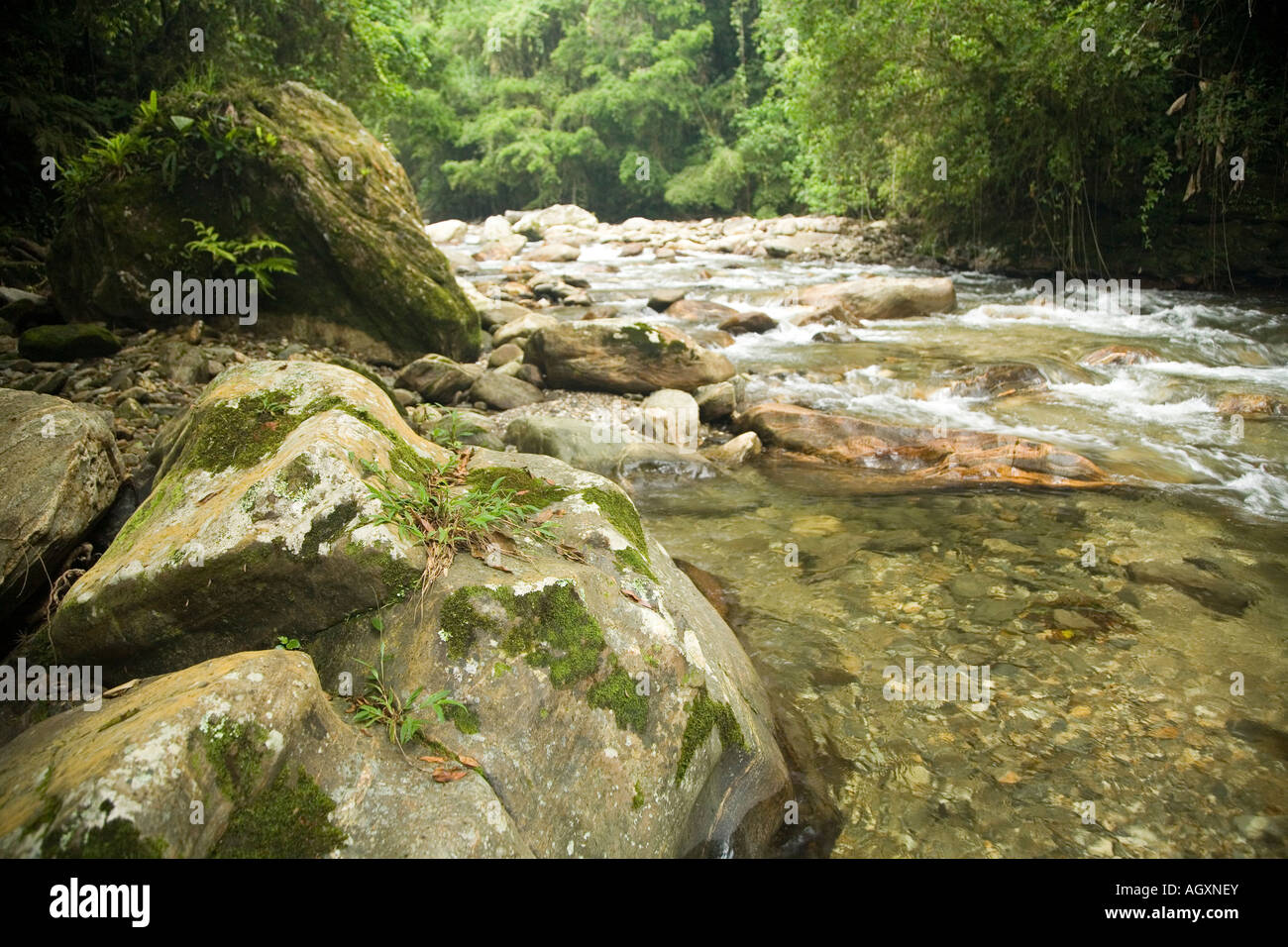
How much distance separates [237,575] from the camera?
2322 mm

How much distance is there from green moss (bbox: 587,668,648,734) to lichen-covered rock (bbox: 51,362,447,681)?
72 cm

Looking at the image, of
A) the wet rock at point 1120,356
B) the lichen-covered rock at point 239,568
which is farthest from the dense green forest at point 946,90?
the lichen-covered rock at point 239,568

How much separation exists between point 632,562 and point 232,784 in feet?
4.94

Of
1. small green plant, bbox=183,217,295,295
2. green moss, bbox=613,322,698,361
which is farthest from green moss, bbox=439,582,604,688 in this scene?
green moss, bbox=613,322,698,361

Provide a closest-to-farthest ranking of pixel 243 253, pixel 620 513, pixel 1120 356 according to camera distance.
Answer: pixel 620 513, pixel 243 253, pixel 1120 356

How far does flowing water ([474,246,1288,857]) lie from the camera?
2689 mm

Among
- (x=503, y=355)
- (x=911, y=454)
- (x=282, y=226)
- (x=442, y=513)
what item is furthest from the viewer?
(x=503, y=355)

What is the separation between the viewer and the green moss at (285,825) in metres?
1.70

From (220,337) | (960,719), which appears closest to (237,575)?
(960,719)

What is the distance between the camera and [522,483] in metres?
3.23

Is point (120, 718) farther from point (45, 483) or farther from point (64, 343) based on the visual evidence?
point (64, 343)

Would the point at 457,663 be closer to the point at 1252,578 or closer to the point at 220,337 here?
the point at 1252,578

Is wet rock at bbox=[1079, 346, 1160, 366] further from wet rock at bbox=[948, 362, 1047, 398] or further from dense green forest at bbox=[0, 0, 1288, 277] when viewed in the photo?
dense green forest at bbox=[0, 0, 1288, 277]

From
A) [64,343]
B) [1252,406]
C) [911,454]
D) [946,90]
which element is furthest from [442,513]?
[946,90]
